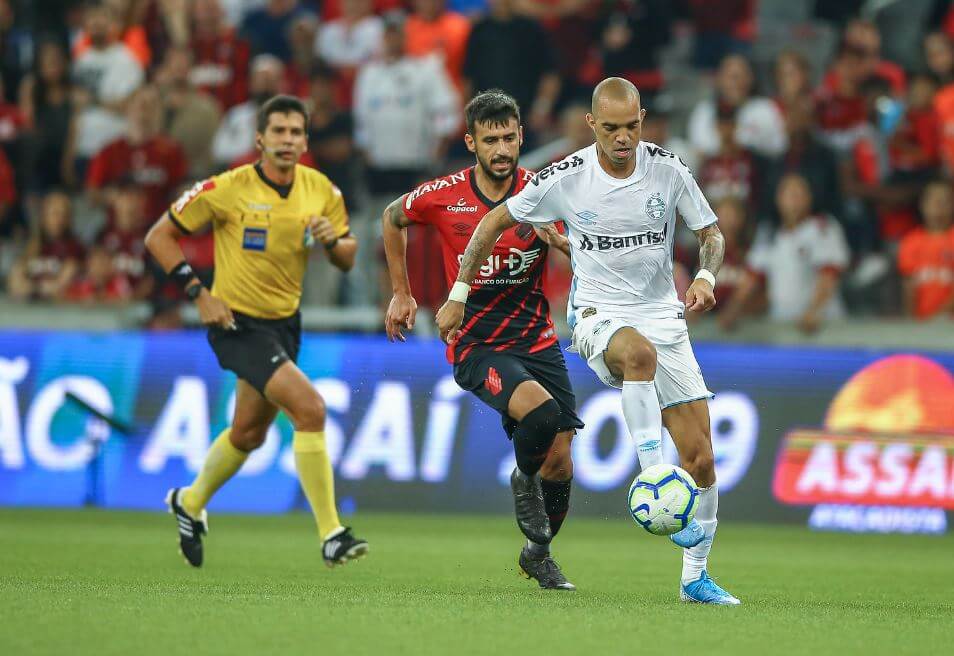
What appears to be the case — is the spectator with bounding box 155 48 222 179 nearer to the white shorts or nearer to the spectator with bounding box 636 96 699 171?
the spectator with bounding box 636 96 699 171

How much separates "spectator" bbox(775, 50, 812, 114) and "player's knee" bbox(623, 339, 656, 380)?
913cm

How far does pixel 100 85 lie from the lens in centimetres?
1838

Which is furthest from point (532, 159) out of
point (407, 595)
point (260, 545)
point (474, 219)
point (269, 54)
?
point (407, 595)

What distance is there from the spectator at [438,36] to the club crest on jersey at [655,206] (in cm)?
948

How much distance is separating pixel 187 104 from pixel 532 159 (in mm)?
3904

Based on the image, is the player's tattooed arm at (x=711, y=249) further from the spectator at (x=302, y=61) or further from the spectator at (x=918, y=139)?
the spectator at (x=302, y=61)

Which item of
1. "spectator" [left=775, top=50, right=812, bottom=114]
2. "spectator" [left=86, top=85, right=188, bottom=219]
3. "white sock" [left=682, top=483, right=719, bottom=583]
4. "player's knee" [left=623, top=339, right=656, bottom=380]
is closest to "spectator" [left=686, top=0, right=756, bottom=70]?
"spectator" [left=775, top=50, right=812, bottom=114]

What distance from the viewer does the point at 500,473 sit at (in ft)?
47.5

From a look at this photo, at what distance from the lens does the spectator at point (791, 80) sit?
1648cm

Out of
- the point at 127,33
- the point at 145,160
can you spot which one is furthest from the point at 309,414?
the point at 127,33

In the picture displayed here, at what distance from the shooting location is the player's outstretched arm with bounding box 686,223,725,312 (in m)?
7.83

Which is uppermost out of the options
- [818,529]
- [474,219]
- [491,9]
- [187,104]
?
[491,9]

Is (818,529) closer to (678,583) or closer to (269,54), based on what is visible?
(678,583)

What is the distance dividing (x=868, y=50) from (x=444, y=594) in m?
10.6
